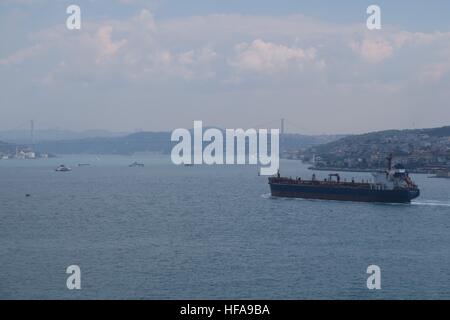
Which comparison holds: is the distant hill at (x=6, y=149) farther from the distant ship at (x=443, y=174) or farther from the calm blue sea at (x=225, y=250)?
the calm blue sea at (x=225, y=250)

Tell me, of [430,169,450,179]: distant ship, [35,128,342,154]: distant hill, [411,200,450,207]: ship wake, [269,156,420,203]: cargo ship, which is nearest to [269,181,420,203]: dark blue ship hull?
[269,156,420,203]: cargo ship

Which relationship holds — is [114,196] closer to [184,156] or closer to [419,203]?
[419,203]

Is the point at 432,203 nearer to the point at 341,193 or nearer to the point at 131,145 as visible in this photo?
the point at 341,193

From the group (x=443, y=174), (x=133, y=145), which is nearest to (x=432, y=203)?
(x=443, y=174)

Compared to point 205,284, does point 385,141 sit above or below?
above

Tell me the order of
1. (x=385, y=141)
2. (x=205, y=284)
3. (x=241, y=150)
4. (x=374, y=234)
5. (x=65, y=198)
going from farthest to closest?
(x=241, y=150) → (x=385, y=141) → (x=65, y=198) → (x=374, y=234) → (x=205, y=284)
